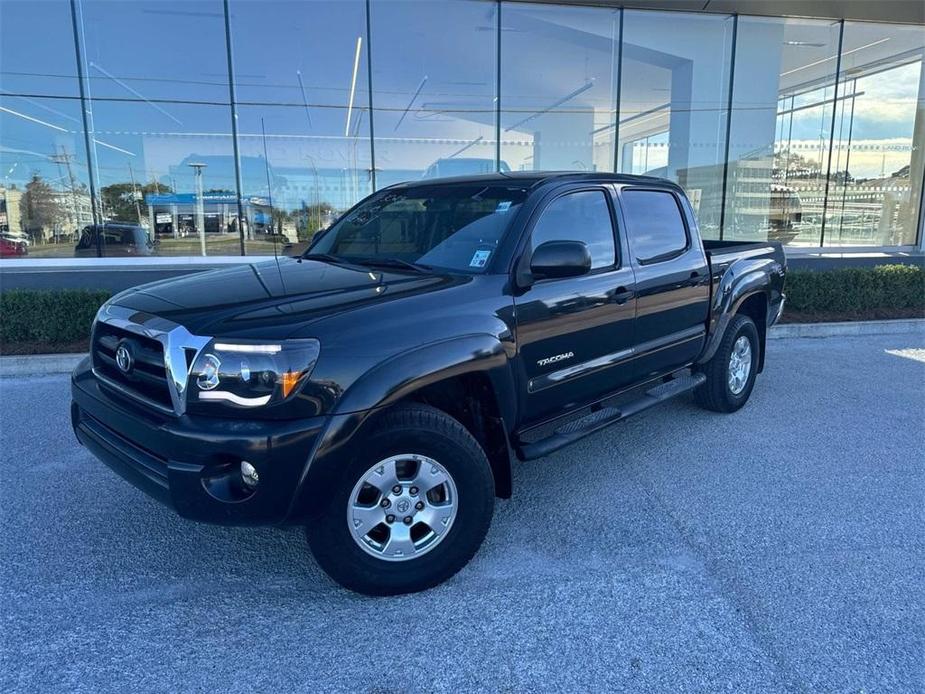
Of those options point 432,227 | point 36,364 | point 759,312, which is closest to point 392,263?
point 432,227

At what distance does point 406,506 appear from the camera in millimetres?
2836

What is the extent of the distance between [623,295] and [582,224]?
51cm

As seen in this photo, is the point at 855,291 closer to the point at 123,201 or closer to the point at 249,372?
the point at 249,372

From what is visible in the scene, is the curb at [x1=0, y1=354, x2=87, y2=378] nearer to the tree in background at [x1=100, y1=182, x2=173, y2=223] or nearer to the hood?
the hood

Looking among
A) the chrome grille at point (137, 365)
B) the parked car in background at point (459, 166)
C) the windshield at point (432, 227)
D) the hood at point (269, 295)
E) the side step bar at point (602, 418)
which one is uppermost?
the parked car in background at point (459, 166)

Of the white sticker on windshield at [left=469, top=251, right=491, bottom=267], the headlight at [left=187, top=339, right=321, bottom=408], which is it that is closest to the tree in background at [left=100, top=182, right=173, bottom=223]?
the white sticker on windshield at [left=469, top=251, right=491, bottom=267]

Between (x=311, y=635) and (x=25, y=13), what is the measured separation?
13.9 m

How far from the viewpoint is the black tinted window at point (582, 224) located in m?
3.61

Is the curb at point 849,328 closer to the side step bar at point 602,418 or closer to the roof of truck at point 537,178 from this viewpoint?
the side step bar at point 602,418

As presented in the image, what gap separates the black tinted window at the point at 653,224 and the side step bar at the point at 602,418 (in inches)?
37.0

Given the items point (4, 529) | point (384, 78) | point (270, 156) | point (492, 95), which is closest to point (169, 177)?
point (270, 156)

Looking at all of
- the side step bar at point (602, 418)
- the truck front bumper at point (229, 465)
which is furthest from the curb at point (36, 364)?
the side step bar at point (602, 418)

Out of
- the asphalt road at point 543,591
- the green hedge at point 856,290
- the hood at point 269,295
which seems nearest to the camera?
the asphalt road at point 543,591

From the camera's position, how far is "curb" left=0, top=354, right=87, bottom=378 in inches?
254
